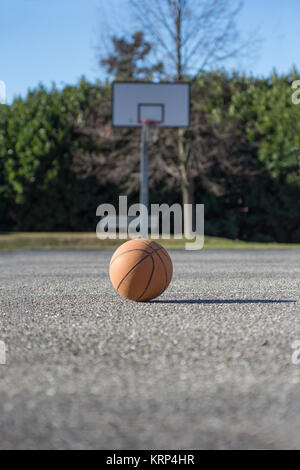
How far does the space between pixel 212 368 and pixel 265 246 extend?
1624 cm

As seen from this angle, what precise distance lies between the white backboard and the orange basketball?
1245 cm

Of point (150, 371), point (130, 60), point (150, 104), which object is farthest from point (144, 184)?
point (150, 371)

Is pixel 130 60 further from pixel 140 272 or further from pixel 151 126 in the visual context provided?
pixel 140 272

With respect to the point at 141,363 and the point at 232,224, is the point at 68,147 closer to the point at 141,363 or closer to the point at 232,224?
the point at 232,224

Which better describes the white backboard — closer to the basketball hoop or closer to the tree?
the basketball hoop

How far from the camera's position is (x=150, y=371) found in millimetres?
4066

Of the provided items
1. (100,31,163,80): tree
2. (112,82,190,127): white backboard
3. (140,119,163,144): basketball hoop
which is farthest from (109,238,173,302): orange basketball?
(100,31,163,80): tree

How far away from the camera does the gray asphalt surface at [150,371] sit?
2.97m

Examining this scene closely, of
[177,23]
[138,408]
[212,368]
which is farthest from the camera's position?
[177,23]

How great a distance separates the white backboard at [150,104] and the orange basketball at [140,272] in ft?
40.8

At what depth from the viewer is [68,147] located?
2358 cm

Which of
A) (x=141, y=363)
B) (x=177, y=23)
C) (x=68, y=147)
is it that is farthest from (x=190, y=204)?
(x=141, y=363)

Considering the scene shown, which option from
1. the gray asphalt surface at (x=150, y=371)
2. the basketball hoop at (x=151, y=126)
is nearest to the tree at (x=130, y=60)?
the basketball hoop at (x=151, y=126)

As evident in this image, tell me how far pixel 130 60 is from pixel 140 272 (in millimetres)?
17934
